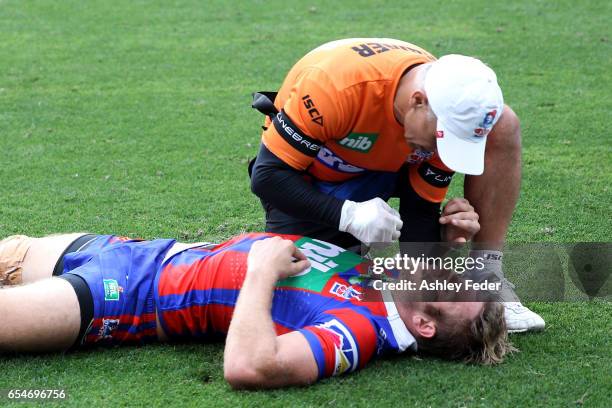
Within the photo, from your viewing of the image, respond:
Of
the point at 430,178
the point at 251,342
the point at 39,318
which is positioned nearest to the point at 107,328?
the point at 39,318

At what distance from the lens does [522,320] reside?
3.93 metres

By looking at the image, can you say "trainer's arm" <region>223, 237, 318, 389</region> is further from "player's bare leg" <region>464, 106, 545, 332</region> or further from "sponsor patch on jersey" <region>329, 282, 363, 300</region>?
"player's bare leg" <region>464, 106, 545, 332</region>

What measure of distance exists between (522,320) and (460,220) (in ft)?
1.70

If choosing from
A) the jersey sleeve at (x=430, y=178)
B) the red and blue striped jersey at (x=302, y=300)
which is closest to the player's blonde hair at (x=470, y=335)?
the red and blue striped jersey at (x=302, y=300)

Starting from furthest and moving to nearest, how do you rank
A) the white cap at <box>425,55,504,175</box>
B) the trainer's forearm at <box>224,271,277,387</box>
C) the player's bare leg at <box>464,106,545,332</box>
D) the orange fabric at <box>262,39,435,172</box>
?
the player's bare leg at <box>464,106,545,332</box>, the orange fabric at <box>262,39,435,172</box>, the white cap at <box>425,55,504,175</box>, the trainer's forearm at <box>224,271,277,387</box>

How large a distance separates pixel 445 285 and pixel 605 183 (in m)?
2.39

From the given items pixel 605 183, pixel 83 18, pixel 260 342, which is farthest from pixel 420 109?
pixel 83 18

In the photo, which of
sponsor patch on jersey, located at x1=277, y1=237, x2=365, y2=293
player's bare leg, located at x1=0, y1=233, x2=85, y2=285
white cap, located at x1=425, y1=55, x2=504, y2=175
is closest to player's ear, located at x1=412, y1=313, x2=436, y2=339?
sponsor patch on jersey, located at x1=277, y1=237, x2=365, y2=293

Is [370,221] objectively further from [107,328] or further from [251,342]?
[107,328]

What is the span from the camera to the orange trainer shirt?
3562mm

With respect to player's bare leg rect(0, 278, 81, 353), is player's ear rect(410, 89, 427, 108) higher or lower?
higher

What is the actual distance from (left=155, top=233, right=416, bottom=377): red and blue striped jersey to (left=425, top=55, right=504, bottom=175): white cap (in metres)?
0.65

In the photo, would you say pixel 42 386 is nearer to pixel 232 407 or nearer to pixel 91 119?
pixel 232 407

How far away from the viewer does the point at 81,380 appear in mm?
3453
